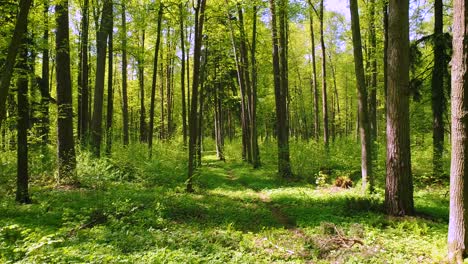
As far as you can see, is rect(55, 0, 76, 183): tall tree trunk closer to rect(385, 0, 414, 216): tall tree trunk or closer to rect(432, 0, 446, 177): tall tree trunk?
rect(385, 0, 414, 216): tall tree trunk

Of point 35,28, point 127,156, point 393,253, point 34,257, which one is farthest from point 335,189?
point 35,28

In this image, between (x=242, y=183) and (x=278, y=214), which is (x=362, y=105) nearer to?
(x=278, y=214)

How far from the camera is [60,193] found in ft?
33.1

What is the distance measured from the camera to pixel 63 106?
11.1 m

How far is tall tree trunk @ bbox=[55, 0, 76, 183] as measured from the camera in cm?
1115

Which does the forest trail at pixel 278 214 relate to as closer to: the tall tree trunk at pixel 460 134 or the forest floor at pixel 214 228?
the forest floor at pixel 214 228

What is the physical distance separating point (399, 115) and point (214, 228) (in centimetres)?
502

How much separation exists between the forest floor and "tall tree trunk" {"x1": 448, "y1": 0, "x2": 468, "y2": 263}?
50 cm

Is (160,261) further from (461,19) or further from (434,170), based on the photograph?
(434,170)

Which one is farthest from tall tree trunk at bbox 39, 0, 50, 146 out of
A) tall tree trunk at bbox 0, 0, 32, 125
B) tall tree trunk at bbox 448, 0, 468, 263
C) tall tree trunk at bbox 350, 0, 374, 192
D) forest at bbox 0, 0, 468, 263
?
tall tree trunk at bbox 448, 0, 468, 263

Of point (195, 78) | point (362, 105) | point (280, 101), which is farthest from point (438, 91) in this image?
point (195, 78)

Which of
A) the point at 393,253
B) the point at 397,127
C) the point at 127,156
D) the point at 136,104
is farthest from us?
the point at 136,104

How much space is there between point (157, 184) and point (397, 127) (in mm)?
9074

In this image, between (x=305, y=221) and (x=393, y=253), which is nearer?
(x=393, y=253)
